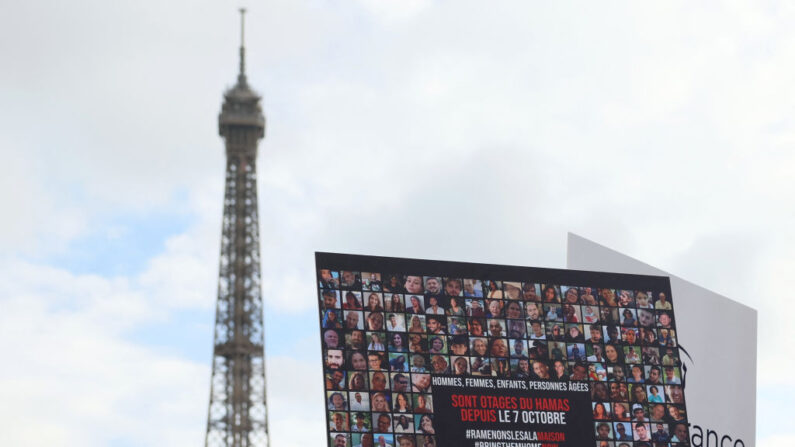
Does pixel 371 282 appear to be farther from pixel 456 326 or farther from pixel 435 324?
pixel 456 326

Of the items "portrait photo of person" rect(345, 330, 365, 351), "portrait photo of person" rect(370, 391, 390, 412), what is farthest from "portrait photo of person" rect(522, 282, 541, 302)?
"portrait photo of person" rect(370, 391, 390, 412)

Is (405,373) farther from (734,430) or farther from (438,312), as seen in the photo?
(734,430)

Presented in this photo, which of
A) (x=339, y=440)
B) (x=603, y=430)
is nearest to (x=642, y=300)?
(x=603, y=430)

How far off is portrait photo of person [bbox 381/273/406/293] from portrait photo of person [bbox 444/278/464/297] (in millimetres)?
1285

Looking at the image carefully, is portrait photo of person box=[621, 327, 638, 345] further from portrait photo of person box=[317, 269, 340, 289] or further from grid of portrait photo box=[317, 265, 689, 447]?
portrait photo of person box=[317, 269, 340, 289]

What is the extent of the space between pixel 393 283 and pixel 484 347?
10.0 ft

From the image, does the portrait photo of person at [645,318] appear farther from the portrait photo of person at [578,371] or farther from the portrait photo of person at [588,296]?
the portrait photo of person at [578,371]

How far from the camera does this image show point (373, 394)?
42.4 m

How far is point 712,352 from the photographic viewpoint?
49219mm

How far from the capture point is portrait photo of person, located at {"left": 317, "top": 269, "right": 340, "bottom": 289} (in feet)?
141

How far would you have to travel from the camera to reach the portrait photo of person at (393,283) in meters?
43.7

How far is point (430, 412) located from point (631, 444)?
19.7 feet

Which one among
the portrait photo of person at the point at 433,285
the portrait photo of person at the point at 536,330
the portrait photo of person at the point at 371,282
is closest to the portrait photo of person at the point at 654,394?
the portrait photo of person at the point at 536,330

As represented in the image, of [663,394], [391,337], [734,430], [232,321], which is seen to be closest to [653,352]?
[663,394]
